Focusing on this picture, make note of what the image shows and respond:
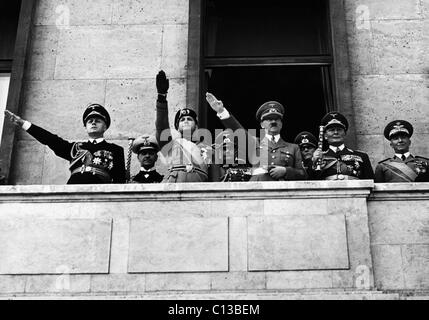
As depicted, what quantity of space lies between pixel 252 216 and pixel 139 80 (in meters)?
4.24

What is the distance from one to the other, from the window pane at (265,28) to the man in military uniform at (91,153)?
10.1ft

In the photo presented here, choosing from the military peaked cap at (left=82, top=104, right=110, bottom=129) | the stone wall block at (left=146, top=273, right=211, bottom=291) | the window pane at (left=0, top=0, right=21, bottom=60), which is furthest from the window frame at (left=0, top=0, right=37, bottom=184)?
the stone wall block at (left=146, top=273, right=211, bottom=291)

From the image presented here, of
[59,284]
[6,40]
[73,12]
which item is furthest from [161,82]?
[6,40]

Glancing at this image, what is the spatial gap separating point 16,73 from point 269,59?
13.3ft

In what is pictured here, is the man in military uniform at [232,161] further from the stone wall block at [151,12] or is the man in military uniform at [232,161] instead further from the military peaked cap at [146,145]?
the stone wall block at [151,12]

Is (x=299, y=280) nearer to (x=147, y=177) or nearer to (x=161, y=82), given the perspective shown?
(x=147, y=177)

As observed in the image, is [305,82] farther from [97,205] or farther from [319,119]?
[97,205]

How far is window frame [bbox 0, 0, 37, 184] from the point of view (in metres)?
13.0

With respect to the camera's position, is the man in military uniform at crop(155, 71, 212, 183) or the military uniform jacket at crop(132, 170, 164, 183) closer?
the man in military uniform at crop(155, 71, 212, 183)

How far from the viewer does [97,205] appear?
1044 centimetres

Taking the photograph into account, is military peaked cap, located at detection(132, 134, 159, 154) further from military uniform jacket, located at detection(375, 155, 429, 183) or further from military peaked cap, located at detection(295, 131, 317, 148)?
military uniform jacket, located at detection(375, 155, 429, 183)

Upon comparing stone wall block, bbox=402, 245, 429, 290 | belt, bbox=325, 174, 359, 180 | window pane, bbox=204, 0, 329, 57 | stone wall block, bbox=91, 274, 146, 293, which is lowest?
stone wall block, bbox=91, 274, 146, 293

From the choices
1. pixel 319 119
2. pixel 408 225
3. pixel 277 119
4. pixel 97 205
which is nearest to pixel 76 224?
pixel 97 205

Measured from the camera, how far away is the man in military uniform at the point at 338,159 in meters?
11.2
